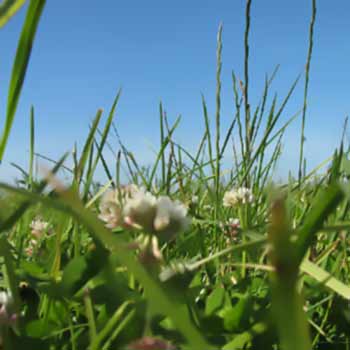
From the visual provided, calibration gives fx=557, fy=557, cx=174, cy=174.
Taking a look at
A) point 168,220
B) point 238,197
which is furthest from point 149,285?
point 238,197

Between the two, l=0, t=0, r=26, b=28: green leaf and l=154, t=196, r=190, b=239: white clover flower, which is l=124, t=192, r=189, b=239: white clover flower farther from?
l=0, t=0, r=26, b=28: green leaf

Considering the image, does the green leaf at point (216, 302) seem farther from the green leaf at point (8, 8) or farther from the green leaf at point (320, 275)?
the green leaf at point (8, 8)

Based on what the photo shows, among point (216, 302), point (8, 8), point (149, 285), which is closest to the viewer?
point (149, 285)

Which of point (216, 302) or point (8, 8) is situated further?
point (216, 302)

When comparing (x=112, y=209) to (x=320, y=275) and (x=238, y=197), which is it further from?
(x=238, y=197)

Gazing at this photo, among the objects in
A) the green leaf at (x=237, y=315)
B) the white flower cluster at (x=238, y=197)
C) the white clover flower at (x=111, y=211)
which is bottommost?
the green leaf at (x=237, y=315)

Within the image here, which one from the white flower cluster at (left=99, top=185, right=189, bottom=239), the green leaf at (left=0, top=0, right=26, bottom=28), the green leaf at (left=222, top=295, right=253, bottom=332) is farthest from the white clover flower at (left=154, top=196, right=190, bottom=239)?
the green leaf at (left=0, top=0, right=26, bottom=28)

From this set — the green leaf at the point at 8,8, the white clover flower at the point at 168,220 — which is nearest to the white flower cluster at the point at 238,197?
the white clover flower at the point at 168,220

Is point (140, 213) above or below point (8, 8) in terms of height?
below

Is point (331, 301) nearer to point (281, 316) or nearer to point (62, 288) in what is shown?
point (62, 288)

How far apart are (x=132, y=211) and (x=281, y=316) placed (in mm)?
431

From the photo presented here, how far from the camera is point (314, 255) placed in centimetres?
134

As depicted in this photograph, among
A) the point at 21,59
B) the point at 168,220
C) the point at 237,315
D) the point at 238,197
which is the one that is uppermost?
the point at 21,59

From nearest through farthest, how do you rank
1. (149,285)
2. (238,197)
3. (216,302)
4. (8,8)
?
(149,285)
(8,8)
(216,302)
(238,197)
